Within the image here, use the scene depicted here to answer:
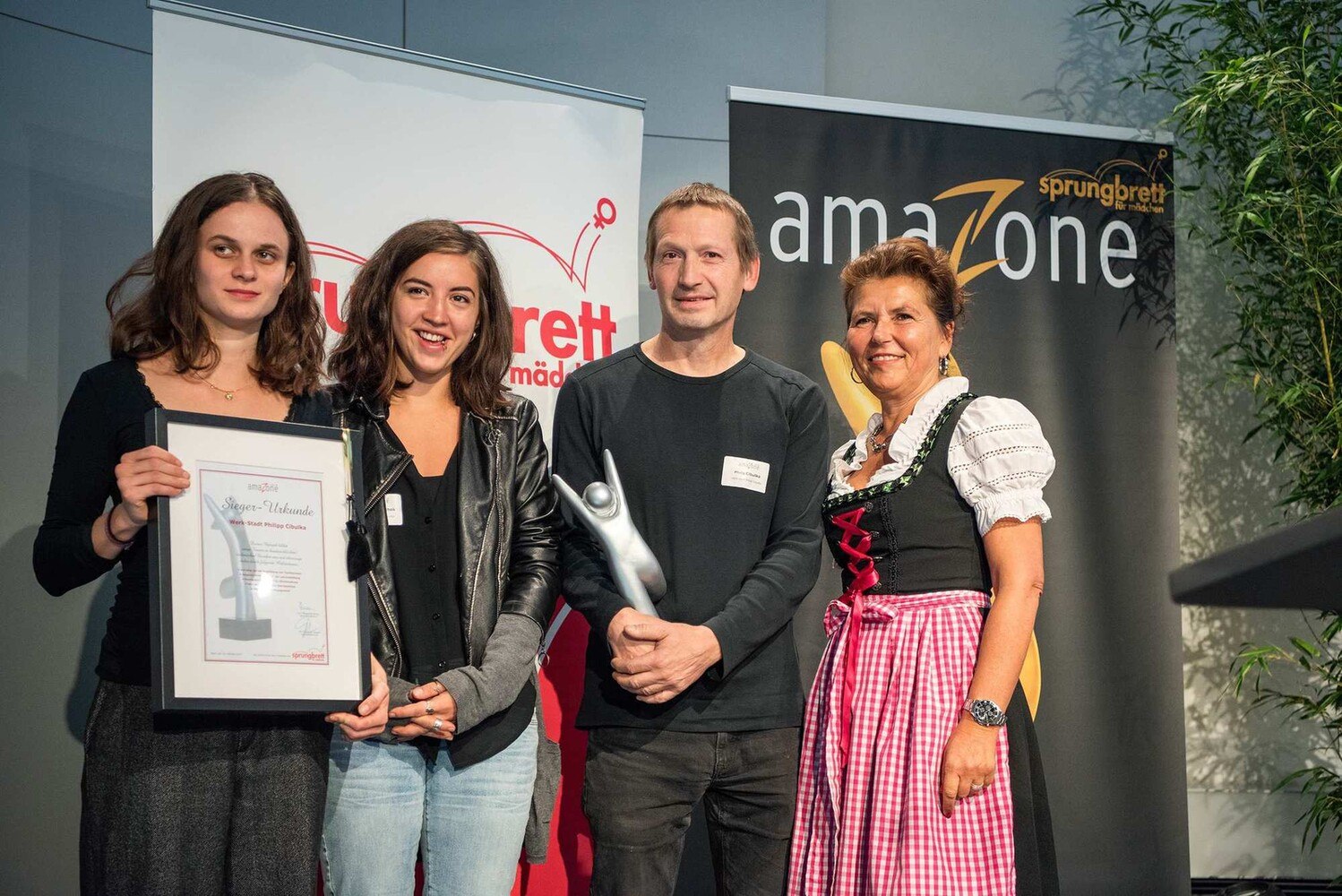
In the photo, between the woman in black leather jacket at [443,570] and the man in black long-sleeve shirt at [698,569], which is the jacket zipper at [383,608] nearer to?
the woman in black leather jacket at [443,570]

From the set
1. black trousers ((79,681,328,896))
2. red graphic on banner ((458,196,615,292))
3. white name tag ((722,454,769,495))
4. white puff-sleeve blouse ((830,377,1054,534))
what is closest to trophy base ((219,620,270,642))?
black trousers ((79,681,328,896))

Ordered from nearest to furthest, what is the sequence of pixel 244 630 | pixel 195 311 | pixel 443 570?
pixel 244 630, pixel 195 311, pixel 443 570

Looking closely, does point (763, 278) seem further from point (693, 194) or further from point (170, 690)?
point (170, 690)

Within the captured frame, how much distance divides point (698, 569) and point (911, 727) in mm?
522

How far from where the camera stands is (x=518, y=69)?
3908mm

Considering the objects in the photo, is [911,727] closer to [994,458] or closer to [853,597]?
[853,597]

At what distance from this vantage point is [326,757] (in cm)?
198

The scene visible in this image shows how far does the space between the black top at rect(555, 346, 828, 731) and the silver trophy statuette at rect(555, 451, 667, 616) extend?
52 millimetres

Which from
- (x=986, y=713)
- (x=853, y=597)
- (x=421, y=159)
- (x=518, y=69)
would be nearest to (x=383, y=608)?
(x=853, y=597)

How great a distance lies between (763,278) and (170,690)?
7.92 feet

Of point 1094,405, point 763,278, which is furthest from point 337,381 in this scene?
point 1094,405

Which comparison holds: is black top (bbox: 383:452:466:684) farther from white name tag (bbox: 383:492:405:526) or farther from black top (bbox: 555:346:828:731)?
black top (bbox: 555:346:828:731)

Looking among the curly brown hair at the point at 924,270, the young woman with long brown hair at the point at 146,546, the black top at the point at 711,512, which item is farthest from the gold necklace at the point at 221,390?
the curly brown hair at the point at 924,270

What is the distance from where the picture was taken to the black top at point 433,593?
2.18 metres
